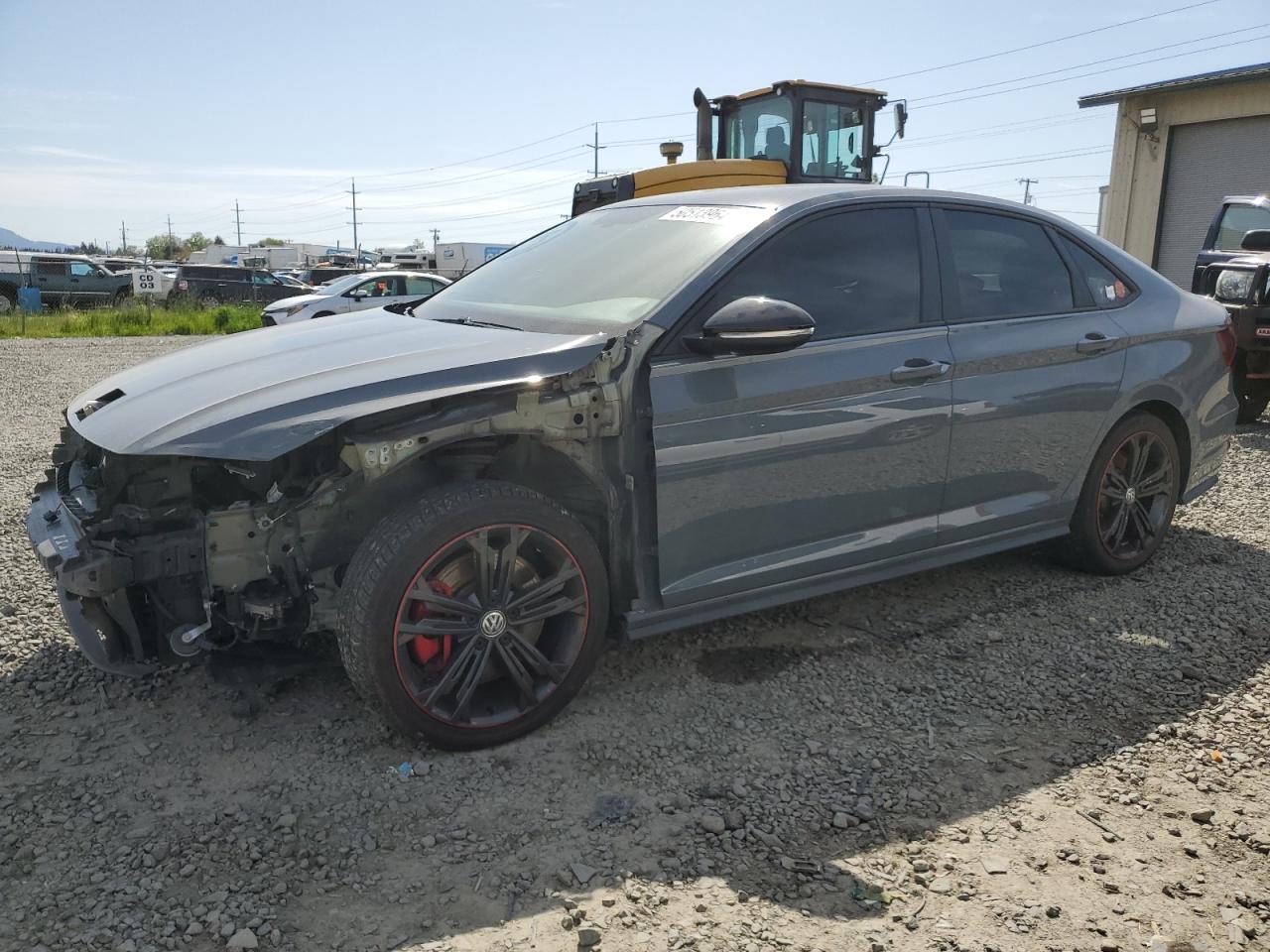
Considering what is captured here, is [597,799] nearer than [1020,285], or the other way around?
[597,799]

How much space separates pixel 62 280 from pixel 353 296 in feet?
44.7

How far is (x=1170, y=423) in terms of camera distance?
4621mm

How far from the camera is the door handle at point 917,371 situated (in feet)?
11.8

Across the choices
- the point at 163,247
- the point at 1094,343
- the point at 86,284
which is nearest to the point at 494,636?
the point at 1094,343

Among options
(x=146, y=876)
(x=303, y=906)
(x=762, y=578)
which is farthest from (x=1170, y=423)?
(x=146, y=876)

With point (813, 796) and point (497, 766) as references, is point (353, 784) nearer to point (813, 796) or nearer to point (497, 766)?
point (497, 766)

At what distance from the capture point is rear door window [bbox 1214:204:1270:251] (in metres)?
8.97

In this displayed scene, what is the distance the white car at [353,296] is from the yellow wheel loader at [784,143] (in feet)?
21.2

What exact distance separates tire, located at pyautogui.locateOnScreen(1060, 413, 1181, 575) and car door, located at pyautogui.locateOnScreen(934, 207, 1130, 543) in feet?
0.49

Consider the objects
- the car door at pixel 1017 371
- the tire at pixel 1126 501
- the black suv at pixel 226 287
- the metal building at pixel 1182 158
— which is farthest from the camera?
the black suv at pixel 226 287

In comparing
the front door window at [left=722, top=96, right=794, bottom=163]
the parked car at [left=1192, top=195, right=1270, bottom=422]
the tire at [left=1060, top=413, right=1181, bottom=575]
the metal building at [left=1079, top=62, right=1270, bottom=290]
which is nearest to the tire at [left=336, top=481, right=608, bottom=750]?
the tire at [left=1060, top=413, right=1181, bottom=575]

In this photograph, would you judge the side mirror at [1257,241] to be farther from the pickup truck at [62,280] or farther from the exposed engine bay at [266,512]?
the pickup truck at [62,280]

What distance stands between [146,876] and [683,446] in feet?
6.14

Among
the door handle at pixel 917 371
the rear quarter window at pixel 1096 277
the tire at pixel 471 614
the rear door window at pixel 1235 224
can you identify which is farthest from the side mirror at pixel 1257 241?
the tire at pixel 471 614
